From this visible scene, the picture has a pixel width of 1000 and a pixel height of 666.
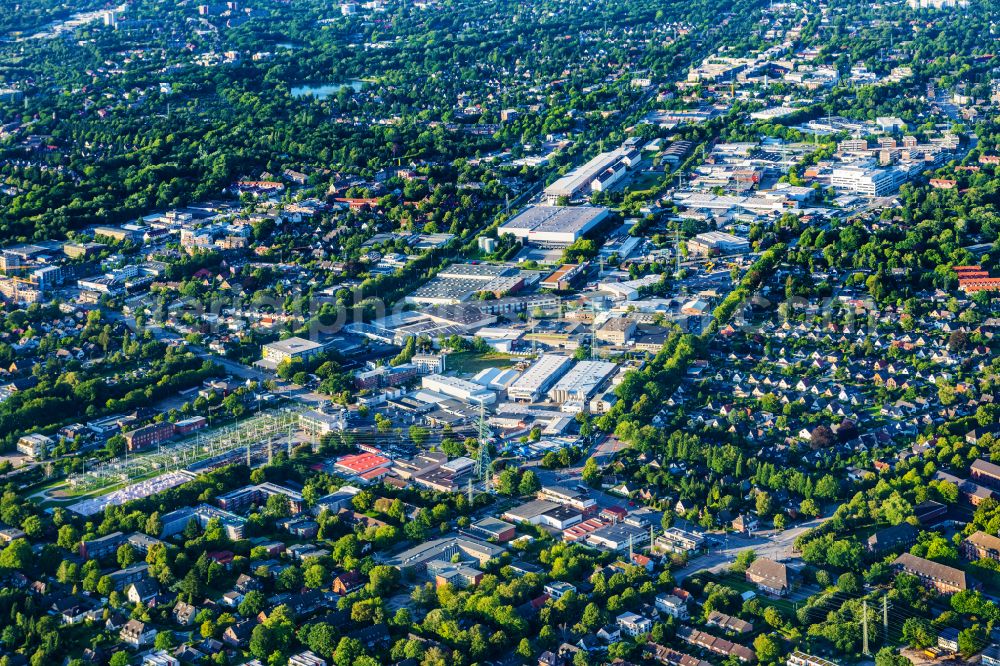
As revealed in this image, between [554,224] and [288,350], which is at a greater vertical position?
[554,224]

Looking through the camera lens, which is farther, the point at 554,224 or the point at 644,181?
the point at 644,181

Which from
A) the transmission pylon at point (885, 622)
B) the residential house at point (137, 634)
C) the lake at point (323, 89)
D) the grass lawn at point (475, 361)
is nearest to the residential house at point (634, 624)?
the transmission pylon at point (885, 622)

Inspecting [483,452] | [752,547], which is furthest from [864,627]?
[483,452]

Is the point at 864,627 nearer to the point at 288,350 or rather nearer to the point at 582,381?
the point at 582,381

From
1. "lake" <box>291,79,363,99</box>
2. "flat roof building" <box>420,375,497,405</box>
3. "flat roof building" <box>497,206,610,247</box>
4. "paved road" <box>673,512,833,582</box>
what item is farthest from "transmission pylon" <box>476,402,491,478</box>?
"lake" <box>291,79,363,99</box>

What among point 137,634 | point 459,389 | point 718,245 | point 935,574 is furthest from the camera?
point 718,245

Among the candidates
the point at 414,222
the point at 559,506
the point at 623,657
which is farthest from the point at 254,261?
the point at 623,657

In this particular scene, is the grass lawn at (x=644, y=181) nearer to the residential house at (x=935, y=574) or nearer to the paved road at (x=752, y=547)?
the paved road at (x=752, y=547)

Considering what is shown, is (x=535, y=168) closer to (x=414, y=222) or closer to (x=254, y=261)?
(x=414, y=222)
